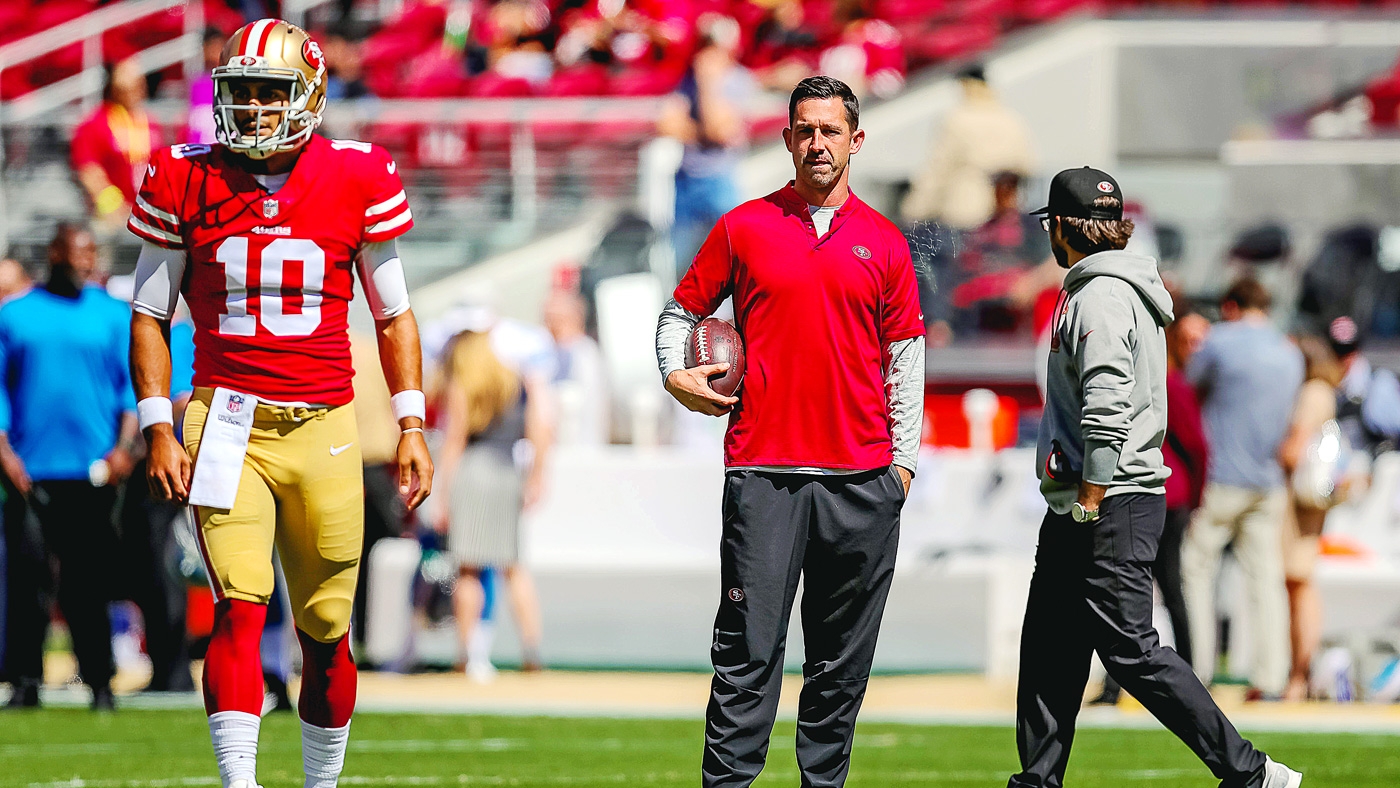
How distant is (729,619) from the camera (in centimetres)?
530

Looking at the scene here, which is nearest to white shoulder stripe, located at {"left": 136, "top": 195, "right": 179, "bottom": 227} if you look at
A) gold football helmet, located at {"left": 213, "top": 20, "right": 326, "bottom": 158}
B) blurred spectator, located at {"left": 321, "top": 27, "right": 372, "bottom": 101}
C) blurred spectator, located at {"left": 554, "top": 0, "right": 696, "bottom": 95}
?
gold football helmet, located at {"left": 213, "top": 20, "right": 326, "bottom": 158}

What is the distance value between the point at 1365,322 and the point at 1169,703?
8.84m

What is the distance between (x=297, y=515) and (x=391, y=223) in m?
0.84

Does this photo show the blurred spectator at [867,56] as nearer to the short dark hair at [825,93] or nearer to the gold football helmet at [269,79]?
the short dark hair at [825,93]

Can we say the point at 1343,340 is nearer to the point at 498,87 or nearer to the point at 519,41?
the point at 498,87

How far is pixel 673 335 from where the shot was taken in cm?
545

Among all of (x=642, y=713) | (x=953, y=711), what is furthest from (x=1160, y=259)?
(x=642, y=713)

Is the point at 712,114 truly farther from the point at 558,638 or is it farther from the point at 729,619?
the point at 729,619

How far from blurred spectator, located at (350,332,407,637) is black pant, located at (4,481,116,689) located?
5.68 ft

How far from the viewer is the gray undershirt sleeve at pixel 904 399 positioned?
545cm

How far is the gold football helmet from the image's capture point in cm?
537

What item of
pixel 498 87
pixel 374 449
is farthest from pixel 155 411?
pixel 498 87

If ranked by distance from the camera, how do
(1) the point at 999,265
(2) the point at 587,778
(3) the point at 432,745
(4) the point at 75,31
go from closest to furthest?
1. (2) the point at 587,778
2. (3) the point at 432,745
3. (1) the point at 999,265
4. (4) the point at 75,31

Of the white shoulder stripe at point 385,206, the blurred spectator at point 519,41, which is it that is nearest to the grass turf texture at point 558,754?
the white shoulder stripe at point 385,206
